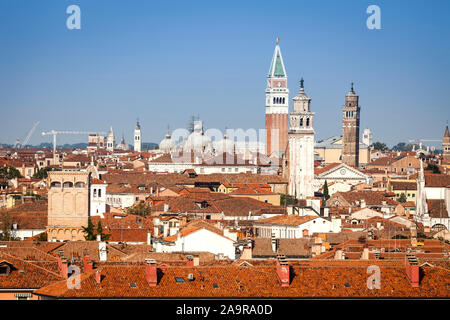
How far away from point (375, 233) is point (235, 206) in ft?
71.5

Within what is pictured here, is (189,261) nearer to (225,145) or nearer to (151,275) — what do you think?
(151,275)

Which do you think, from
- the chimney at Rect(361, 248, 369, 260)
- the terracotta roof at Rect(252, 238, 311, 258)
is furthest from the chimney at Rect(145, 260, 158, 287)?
the terracotta roof at Rect(252, 238, 311, 258)

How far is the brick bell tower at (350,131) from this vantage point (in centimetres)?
12481

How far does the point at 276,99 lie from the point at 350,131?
24.5 metres

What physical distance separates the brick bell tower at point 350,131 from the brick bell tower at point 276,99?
40.2 feet

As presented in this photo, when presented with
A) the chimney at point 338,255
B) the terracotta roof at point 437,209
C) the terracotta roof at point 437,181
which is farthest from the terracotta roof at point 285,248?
the terracotta roof at point 437,181

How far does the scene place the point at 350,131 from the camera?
126 metres

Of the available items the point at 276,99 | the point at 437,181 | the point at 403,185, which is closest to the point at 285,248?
the point at 437,181

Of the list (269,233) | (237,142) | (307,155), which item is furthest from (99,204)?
(237,142)

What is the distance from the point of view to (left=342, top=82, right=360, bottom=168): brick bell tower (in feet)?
409

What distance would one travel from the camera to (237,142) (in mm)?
137750

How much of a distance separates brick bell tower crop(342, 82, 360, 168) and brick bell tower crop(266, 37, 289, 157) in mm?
12245
